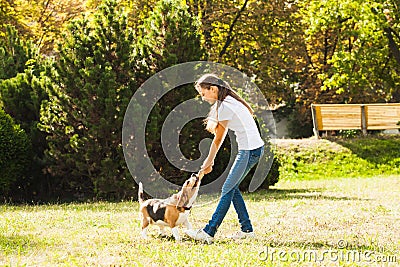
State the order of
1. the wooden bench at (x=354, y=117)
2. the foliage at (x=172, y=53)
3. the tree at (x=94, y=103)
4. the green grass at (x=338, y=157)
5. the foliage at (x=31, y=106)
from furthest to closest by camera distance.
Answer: the wooden bench at (x=354, y=117)
the green grass at (x=338, y=157)
the foliage at (x=31, y=106)
the foliage at (x=172, y=53)
the tree at (x=94, y=103)

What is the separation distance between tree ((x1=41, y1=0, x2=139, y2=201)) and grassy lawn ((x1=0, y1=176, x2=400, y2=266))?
4.04 feet

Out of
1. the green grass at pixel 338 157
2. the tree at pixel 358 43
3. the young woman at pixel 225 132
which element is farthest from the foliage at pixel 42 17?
the young woman at pixel 225 132

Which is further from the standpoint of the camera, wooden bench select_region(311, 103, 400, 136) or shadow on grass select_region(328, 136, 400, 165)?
wooden bench select_region(311, 103, 400, 136)

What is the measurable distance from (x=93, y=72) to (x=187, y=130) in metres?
2.31

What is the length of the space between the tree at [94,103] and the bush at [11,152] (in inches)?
20.6

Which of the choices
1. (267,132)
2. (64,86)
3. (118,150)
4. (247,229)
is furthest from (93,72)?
(247,229)

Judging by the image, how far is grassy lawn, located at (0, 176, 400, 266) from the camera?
5945mm

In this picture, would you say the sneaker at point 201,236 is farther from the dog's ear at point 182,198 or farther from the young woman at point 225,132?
the dog's ear at point 182,198

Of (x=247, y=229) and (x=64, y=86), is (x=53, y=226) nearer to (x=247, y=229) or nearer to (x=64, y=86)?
(x=247, y=229)

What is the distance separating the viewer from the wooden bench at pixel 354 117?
75.0 feet

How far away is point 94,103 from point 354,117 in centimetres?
1337

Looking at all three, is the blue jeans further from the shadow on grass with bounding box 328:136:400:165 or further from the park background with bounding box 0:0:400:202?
the shadow on grass with bounding box 328:136:400:165

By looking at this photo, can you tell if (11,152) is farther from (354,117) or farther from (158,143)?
(354,117)

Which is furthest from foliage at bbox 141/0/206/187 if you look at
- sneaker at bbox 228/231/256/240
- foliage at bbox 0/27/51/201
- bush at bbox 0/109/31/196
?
sneaker at bbox 228/231/256/240
